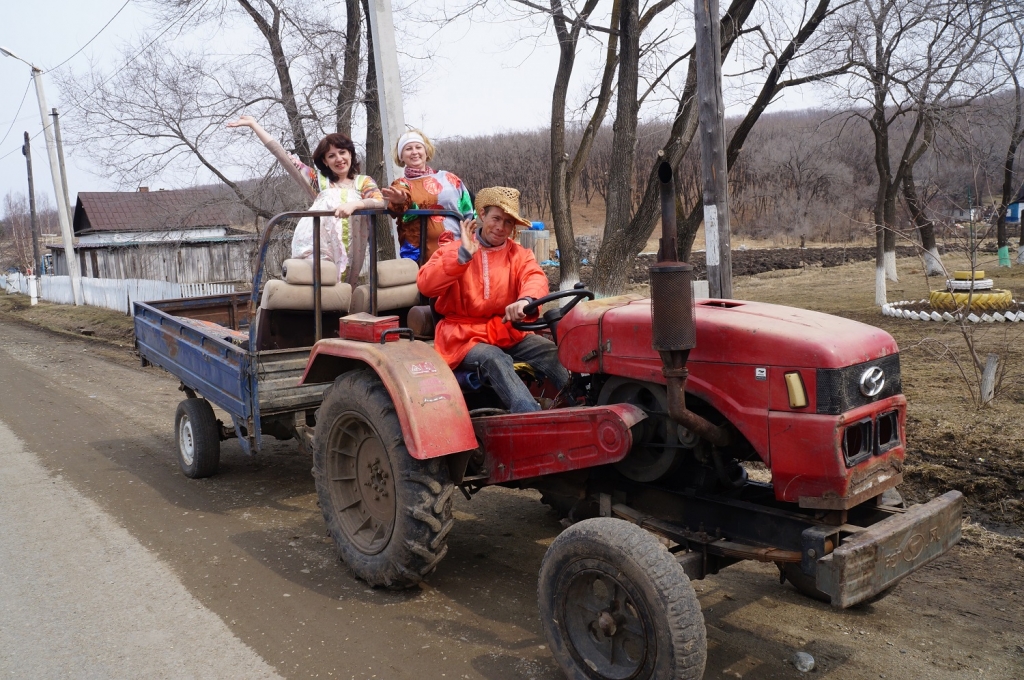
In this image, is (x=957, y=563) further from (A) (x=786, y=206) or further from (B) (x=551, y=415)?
(A) (x=786, y=206)

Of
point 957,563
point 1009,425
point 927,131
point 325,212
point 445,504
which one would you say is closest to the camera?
point 445,504

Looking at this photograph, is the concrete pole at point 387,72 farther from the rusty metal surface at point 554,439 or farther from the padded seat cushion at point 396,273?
the rusty metal surface at point 554,439

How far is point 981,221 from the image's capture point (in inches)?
280

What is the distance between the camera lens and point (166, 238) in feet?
57.0

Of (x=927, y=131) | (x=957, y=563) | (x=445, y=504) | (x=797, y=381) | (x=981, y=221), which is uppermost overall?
(x=927, y=131)

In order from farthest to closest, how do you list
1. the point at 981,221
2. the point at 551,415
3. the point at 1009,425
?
1. the point at 981,221
2. the point at 1009,425
3. the point at 551,415

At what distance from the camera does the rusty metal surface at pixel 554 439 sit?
3.39 meters

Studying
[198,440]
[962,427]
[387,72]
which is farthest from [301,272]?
[962,427]

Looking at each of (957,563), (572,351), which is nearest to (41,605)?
(572,351)

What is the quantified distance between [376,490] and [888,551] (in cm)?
254

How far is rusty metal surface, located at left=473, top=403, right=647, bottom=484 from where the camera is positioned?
3393 mm

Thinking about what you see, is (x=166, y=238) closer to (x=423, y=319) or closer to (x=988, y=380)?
(x=423, y=319)

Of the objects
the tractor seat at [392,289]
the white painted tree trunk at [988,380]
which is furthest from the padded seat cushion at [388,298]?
the white painted tree trunk at [988,380]

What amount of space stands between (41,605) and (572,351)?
10.1 feet
